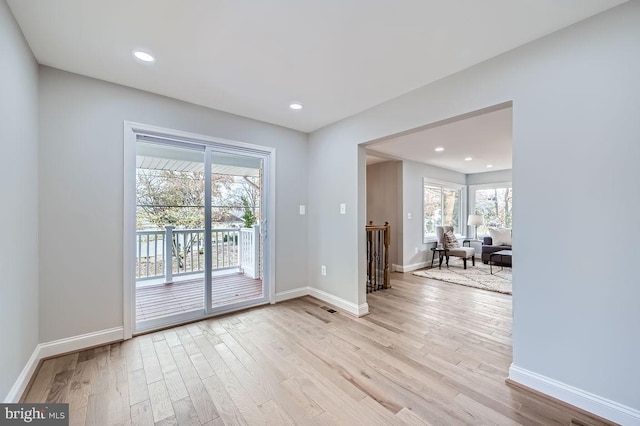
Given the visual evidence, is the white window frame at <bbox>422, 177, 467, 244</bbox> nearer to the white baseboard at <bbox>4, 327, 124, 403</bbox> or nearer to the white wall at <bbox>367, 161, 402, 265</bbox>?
the white wall at <bbox>367, 161, 402, 265</bbox>

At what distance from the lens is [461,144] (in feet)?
14.6

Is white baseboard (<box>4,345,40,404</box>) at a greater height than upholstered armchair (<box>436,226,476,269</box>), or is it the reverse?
upholstered armchair (<box>436,226,476,269</box>)

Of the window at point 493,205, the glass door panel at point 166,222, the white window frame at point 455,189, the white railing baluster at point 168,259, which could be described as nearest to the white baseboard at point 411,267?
the white window frame at point 455,189

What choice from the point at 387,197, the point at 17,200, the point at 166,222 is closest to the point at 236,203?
the point at 166,222

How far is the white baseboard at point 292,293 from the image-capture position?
12.0ft

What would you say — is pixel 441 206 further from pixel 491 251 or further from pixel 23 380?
pixel 23 380

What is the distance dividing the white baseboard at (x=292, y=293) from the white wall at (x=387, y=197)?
275cm

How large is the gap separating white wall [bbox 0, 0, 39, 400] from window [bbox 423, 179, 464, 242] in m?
6.41

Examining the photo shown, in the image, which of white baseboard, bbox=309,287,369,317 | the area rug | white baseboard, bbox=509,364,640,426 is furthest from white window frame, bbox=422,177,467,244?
white baseboard, bbox=509,364,640,426

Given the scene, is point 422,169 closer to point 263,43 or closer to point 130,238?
point 263,43

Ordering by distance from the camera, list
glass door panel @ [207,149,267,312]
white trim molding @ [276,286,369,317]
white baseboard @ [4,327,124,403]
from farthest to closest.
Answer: glass door panel @ [207,149,267,312]
white trim molding @ [276,286,369,317]
white baseboard @ [4,327,124,403]

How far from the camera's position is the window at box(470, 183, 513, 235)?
7.11 metres

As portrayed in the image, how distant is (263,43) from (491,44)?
1.66m

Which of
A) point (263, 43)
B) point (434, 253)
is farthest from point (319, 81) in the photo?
point (434, 253)
